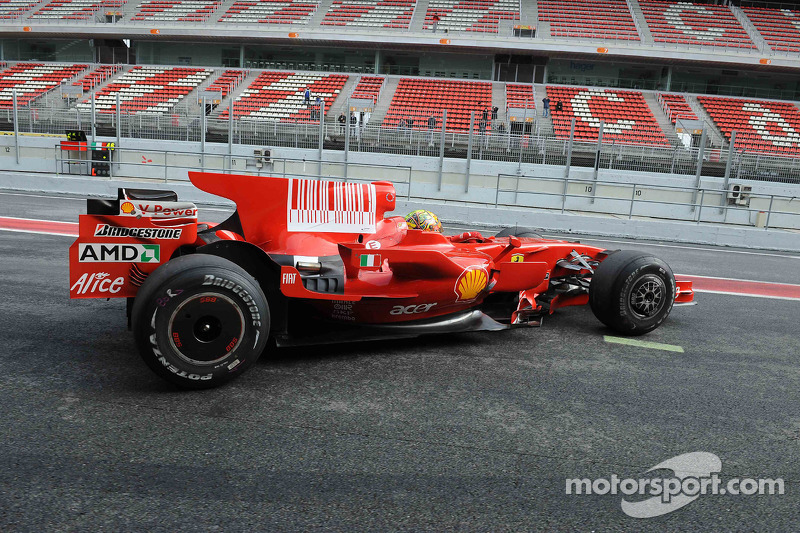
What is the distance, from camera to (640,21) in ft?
112

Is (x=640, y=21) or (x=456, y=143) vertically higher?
(x=640, y=21)

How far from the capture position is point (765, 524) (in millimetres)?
2506

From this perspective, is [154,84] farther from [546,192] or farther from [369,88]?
[546,192]

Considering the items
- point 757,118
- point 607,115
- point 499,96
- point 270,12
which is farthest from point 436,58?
point 757,118

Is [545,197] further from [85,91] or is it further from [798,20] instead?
[798,20]

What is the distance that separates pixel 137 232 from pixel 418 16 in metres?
34.3

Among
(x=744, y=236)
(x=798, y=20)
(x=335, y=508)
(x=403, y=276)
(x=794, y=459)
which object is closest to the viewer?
(x=335, y=508)

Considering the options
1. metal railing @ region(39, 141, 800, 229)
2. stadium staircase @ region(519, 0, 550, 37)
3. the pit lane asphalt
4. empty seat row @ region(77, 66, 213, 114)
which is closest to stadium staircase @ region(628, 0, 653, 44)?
stadium staircase @ region(519, 0, 550, 37)

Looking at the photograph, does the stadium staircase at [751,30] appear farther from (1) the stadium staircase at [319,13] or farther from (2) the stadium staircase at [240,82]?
(2) the stadium staircase at [240,82]

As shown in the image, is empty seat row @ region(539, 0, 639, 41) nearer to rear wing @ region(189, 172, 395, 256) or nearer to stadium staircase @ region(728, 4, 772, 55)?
stadium staircase @ region(728, 4, 772, 55)

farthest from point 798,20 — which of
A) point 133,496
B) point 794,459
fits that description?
point 133,496

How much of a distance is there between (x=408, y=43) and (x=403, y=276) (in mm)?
30082

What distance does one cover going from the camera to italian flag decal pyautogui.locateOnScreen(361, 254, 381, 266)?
419cm

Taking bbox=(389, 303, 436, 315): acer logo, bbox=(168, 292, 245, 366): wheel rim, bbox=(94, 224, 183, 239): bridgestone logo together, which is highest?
bbox=(94, 224, 183, 239): bridgestone logo
